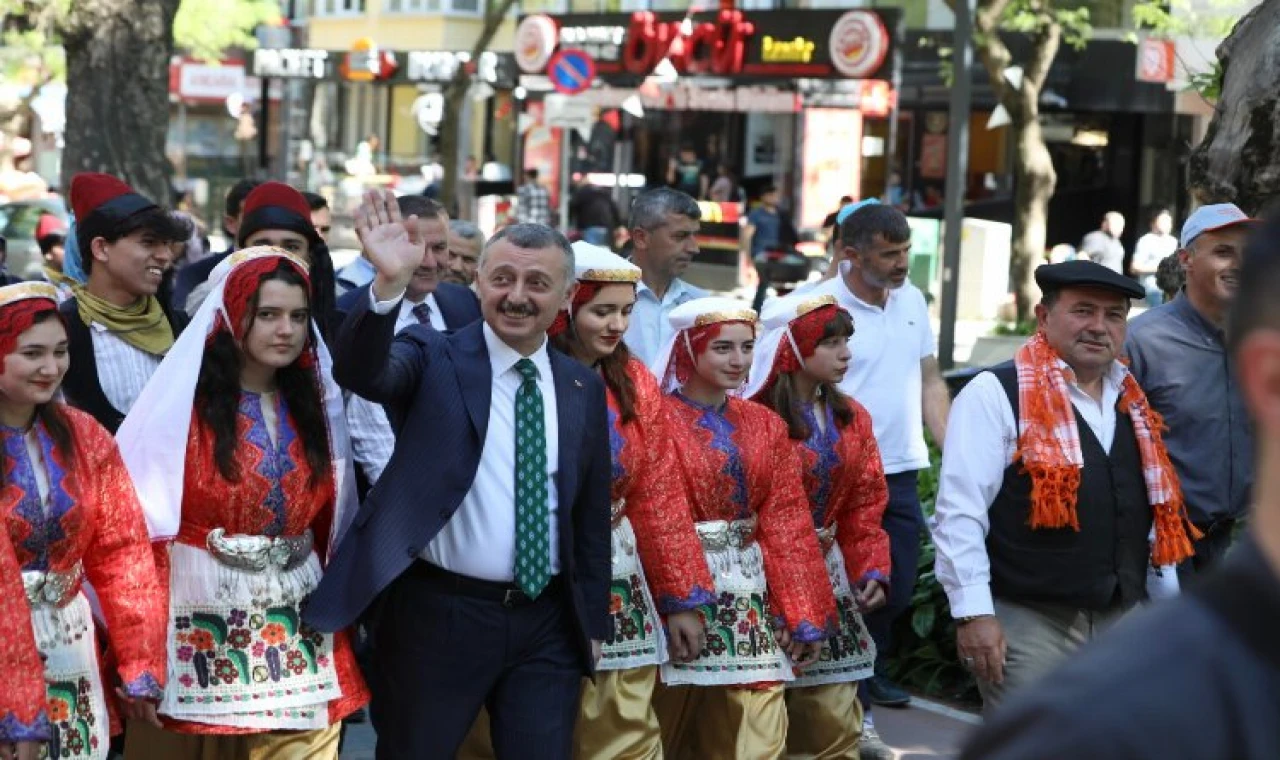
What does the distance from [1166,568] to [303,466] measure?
2.52 m

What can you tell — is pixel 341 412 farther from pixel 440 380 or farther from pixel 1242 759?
pixel 1242 759

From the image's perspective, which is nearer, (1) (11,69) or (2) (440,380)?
(2) (440,380)

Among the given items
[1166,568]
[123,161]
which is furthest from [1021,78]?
[1166,568]

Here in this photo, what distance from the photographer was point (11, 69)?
4069 cm

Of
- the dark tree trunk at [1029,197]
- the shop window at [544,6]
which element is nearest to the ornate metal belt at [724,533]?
the dark tree trunk at [1029,197]

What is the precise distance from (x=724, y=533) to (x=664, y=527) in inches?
13.9

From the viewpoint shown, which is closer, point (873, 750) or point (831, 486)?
point (831, 486)

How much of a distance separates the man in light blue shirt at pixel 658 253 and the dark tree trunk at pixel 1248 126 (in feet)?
6.55

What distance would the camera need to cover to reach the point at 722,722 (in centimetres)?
678

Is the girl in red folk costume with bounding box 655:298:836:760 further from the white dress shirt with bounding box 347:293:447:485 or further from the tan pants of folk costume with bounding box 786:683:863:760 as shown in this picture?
the white dress shirt with bounding box 347:293:447:485

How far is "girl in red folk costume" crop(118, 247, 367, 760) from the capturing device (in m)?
5.53

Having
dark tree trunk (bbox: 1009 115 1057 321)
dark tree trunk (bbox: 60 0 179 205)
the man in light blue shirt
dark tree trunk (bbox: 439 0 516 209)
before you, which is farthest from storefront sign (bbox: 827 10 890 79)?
the man in light blue shirt

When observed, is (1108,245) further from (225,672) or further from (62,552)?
(62,552)

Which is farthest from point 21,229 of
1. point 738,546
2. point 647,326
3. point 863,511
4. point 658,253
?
point 738,546
